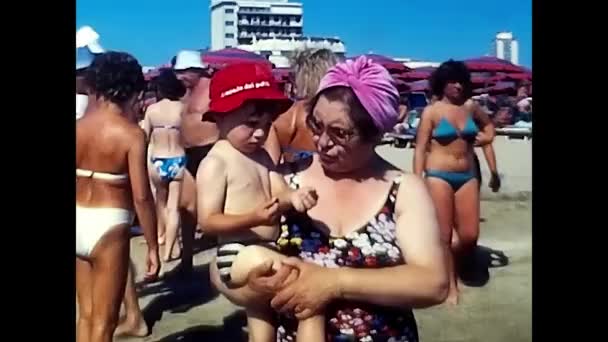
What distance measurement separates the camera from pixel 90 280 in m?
4.36

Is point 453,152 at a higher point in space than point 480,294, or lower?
higher

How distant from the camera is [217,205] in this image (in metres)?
4.27

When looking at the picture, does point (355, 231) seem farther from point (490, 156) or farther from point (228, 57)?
point (228, 57)

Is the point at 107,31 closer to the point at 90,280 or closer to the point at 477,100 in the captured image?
the point at 90,280

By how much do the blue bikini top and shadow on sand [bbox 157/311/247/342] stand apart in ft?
3.29

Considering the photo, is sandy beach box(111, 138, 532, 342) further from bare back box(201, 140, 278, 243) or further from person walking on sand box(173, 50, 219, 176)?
person walking on sand box(173, 50, 219, 176)

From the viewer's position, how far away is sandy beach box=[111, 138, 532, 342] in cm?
434

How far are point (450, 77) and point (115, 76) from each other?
1.25m

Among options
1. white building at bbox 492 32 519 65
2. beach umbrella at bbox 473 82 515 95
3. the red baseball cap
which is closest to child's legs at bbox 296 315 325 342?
the red baseball cap

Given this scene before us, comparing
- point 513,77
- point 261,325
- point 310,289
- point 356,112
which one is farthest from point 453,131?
point 261,325

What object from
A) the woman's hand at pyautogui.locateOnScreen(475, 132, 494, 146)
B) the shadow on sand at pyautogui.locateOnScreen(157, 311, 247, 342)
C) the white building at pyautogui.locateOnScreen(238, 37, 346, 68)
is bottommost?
the shadow on sand at pyautogui.locateOnScreen(157, 311, 247, 342)

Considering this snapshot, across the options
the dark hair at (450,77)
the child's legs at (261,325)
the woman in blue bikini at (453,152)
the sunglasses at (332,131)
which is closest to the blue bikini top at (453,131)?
the woman in blue bikini at (453,152)

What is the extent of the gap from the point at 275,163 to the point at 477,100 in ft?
2.67

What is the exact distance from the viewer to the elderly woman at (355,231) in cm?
427
